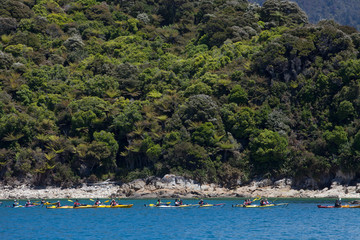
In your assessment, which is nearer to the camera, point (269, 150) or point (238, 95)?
point (269, 150)

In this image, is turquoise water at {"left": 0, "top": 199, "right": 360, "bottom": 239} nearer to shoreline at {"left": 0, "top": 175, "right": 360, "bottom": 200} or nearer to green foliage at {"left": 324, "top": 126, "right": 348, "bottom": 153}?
shoreline at {"left": 0, "top": 175, "right": 360, "bottom": 200}

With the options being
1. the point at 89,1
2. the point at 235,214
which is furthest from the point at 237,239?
the point at 89,1

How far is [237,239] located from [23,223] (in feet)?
63.9

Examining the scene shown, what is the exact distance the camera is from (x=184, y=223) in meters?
40.5

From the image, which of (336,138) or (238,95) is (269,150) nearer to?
(336,138)

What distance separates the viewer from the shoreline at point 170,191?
6112 centimetres

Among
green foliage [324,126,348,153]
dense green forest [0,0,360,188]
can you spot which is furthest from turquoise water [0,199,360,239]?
dense green forest [0,0,360,188]

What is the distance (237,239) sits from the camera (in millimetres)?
32094

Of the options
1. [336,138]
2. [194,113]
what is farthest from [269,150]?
[194,113]

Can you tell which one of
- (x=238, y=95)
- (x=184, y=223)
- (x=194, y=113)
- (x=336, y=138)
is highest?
(x=238, y=95)

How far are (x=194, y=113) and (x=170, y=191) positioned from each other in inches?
446

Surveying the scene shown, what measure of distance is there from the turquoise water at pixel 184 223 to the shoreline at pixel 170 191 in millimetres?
8027

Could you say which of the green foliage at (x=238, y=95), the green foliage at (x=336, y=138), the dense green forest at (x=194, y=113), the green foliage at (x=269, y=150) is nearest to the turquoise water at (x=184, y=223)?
the green foliage at (x=269, y=150)

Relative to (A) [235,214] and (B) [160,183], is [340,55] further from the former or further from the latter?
(A) [235,214]
